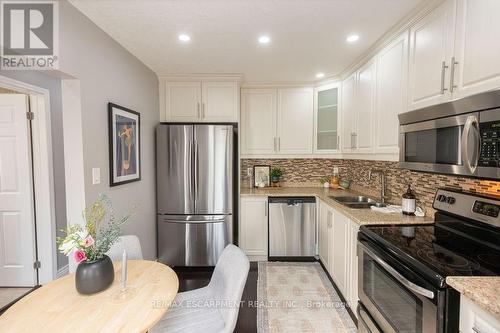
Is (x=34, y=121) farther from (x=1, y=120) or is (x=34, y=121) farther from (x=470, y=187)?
(x=470, y=187)

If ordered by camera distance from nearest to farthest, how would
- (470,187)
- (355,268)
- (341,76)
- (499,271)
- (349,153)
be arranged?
(499,271) < (470,187) < (355,268) < (349,153) < (341,76)

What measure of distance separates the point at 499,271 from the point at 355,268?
1030 millimetres

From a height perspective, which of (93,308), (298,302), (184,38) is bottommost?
(298,302)

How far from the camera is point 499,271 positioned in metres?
1.07

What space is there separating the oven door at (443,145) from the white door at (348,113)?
1137 mm

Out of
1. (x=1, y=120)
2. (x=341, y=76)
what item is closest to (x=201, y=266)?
(x=1, y=120)

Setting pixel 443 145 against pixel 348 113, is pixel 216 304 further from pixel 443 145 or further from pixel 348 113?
pixel 348 113

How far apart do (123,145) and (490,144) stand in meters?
2.57

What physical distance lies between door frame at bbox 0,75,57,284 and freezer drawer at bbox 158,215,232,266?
1.10m

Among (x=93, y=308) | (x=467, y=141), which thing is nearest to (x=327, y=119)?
(x=467, y=141)

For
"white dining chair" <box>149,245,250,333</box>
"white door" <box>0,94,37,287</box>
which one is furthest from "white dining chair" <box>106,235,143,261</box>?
"white door" <box>0,94,37,287</box>

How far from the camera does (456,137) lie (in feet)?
4.23

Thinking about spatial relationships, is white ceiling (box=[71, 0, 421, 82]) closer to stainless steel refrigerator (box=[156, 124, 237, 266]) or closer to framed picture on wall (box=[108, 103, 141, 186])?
framed picture on wall (box=[108, 103, 141, 186])

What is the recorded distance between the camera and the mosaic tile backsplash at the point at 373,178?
1697 mm
